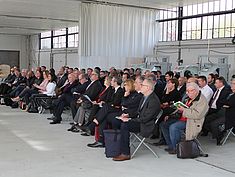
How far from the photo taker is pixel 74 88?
744 cm

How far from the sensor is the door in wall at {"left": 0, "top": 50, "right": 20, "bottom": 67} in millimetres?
26817

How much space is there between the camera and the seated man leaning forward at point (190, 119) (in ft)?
15.2

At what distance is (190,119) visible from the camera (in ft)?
15.4

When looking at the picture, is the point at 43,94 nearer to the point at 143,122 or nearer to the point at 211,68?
the point at 143,122

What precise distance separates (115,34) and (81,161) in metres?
8.95

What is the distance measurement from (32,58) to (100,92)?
21.3 meters

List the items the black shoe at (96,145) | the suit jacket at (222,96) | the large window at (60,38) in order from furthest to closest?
the large window at (60,38)
the suit jacket at (222,96)
the black shoe at (96,145)

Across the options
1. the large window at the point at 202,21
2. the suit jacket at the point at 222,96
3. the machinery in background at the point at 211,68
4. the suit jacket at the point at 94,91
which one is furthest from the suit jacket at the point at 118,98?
the large window at the point at 202,21

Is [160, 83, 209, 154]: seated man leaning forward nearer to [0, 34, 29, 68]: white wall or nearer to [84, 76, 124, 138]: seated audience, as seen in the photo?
[84, 76, 124, 138]: seated audience

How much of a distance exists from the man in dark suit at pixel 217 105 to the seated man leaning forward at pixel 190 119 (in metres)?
0.82

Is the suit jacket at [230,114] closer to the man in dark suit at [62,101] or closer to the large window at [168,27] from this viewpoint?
the man in dark suit at [62,101]

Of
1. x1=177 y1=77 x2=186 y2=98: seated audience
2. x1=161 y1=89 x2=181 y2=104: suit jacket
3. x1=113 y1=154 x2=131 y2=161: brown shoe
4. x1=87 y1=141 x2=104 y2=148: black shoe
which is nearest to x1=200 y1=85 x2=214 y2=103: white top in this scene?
x1=177 y1=77 x2=186 y2=98: seated audience

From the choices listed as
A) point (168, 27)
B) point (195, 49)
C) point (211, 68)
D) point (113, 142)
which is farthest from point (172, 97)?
point (168, 27)

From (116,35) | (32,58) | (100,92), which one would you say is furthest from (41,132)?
(32,58)
